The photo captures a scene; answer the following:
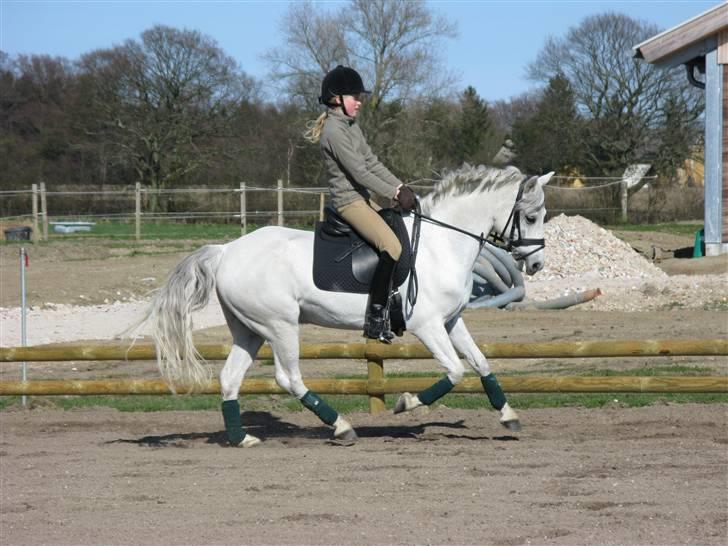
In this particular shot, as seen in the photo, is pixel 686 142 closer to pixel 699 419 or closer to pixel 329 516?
pixel 699 419

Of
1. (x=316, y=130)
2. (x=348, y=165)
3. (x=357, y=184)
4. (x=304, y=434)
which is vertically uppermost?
(x=316, y=130)

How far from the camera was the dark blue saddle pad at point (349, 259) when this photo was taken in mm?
8000

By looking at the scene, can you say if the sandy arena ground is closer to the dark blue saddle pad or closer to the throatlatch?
the throatlatch

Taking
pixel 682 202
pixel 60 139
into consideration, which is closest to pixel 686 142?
pixel 682 202

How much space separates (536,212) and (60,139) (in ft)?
155

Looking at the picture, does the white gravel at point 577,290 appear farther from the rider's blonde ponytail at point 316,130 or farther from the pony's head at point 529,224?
the pony's head at point 529,224

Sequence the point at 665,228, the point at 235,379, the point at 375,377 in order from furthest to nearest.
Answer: the point at 665,228 < the point at 375,377 < the point at 235,379

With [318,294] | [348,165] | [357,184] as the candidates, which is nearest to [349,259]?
[318,294]

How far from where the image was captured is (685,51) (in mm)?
22047

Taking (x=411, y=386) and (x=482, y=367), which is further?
(x=411, y=386)

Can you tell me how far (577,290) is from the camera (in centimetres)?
1955

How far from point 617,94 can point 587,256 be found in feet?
84.3

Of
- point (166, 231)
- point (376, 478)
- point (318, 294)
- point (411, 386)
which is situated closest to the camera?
point (376, 478)

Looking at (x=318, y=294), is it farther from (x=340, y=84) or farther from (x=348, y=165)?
(x=340, y=84)
